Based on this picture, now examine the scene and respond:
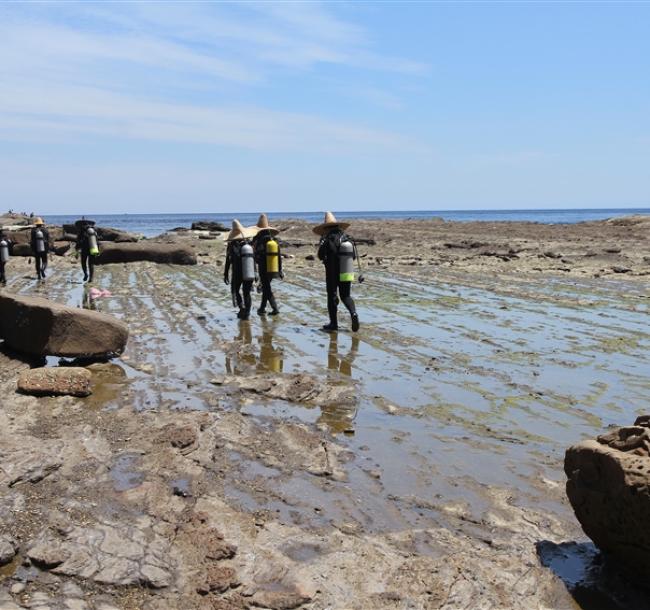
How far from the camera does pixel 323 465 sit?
563 centimetres

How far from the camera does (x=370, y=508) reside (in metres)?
4.85

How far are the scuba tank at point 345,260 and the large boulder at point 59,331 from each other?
11.7 feet

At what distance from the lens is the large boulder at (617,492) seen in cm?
376

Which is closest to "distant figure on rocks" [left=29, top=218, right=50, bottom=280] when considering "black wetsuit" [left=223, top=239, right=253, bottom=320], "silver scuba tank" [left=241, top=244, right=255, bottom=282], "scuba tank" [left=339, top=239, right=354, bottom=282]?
"black wetsuit" [left=223, top=239, right=253, bottom=320]

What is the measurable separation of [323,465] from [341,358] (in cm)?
409

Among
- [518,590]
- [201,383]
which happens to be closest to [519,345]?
[201,383]

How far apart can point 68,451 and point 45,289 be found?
13551 millimetres

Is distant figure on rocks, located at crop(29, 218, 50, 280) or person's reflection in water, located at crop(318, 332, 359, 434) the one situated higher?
distant figure on rocks, located at crop(29, 218, 50, 280)

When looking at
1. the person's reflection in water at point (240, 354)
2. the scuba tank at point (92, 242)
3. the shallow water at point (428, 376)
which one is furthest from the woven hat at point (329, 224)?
the scuba tank at point (92, 242)

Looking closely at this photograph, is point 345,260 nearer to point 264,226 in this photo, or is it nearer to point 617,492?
point 264,226

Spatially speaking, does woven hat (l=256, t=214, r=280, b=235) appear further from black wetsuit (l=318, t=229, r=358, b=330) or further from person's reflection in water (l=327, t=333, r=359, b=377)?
person's reflection in water (l=327, t=333, r=359, b=377)

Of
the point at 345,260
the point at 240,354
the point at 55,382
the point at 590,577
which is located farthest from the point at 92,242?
the point at 590,577

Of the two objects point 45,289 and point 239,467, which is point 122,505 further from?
point 45,289

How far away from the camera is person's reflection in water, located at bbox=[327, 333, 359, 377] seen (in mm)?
9031
